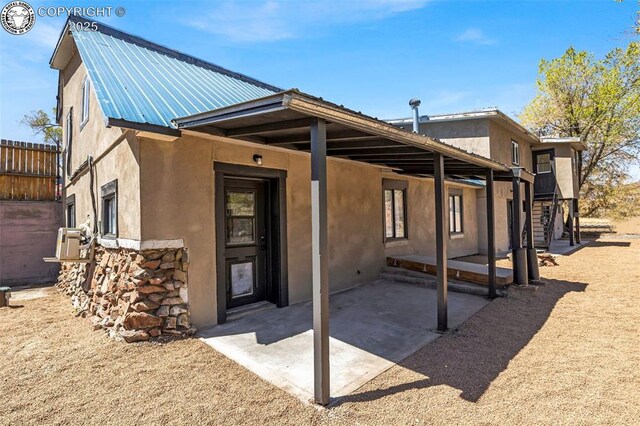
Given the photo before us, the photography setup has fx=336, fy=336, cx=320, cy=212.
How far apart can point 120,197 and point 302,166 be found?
2988mm

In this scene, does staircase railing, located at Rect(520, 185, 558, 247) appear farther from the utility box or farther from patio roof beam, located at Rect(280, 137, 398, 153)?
the utility box

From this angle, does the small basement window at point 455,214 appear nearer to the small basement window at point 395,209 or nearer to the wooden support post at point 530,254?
the small basement window at point 395,209

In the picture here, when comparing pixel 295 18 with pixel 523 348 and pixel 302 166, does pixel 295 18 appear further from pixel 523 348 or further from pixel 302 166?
pixel 523 348

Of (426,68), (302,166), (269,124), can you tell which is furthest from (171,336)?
(426,68)

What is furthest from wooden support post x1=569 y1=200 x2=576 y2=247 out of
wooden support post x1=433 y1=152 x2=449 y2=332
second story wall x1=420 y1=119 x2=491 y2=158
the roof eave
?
the roof eave

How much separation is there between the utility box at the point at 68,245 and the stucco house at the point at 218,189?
1.12ft

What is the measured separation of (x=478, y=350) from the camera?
13.7 ft

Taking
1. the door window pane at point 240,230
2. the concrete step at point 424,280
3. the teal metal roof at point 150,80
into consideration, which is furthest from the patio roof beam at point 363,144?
the concrete step at point 424,280

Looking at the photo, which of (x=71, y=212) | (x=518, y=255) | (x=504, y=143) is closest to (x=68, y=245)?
(x=71, y=212)

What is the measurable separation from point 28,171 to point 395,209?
1111 centimetres

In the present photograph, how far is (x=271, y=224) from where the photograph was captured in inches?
233

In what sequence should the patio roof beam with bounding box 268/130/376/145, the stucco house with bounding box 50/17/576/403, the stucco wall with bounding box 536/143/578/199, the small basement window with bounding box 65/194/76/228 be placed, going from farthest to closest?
the stucco wall with bounding box 536/143/578/199, the small basement window with bounding box 65/194/76/228, the patio roof beam with bounding box 268/130/376/145, the stucco house with bounding box 50/17/576/403

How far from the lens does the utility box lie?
595 cm

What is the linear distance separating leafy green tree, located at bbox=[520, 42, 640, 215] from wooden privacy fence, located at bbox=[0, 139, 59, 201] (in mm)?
23963
